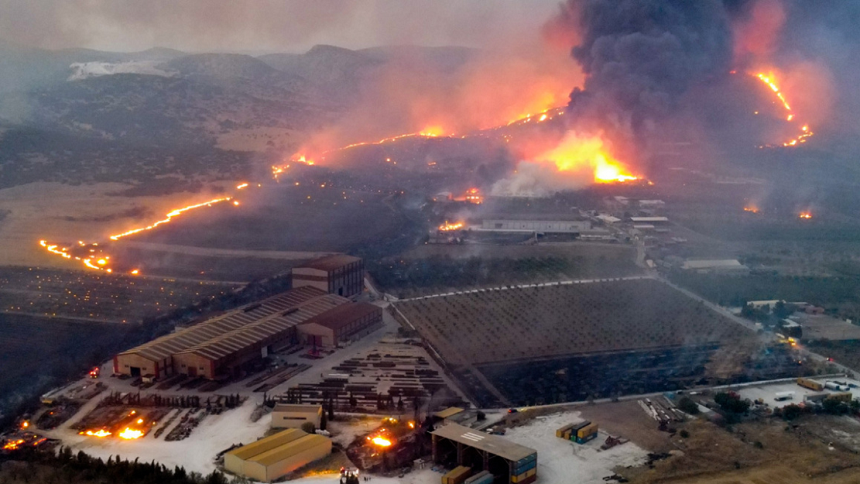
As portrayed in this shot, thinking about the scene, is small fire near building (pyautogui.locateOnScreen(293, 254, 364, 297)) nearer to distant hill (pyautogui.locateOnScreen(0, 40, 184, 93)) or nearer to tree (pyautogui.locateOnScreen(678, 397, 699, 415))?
tree (pyautogui.locateOnScreen(678, 397, 699, 415))

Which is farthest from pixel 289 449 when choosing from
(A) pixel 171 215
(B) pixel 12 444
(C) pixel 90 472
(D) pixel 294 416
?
(A) pixel 171 215

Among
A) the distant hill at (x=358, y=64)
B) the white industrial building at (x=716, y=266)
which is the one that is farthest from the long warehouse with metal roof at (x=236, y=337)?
the distant hill at (x=358, y=64)

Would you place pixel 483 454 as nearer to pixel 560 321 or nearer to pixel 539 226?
pixel 560 321

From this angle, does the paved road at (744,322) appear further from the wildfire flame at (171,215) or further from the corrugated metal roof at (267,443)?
Result: the wildfire flame at (171,215)

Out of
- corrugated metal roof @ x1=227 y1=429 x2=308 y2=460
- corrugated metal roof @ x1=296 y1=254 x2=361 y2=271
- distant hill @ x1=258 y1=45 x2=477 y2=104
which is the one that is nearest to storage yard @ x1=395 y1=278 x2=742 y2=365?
corrugated metal roof @ x1=296 y1=254 x2=361 y2=271

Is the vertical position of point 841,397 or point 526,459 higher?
point 841,397

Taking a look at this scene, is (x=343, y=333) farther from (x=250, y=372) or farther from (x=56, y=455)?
(x=56, y=455)

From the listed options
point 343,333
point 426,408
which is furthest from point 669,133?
point 426,408
